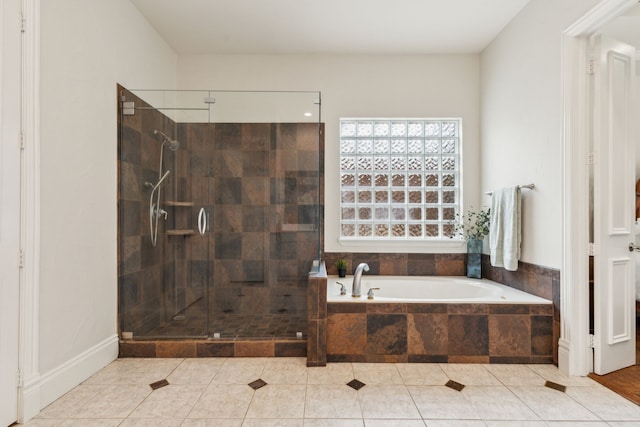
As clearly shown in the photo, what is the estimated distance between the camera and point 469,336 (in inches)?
96.2

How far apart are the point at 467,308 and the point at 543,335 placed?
551mm

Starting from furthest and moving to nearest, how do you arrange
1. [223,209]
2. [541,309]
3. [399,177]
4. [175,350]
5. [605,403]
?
1. [399,177]
2. [223,209]
3. [175,350]
4. [541,309]
5. [605,403]

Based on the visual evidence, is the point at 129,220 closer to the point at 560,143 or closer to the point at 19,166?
the point at 19,166

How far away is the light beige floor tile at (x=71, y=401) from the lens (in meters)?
1.82

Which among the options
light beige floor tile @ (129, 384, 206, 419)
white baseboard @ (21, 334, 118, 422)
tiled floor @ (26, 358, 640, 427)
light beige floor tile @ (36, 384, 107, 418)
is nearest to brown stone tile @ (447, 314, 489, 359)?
tiled floor @ (26, 358, 640, 427)

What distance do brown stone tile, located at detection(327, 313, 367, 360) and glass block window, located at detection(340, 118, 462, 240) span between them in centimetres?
124

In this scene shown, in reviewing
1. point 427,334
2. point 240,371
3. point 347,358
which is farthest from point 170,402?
point 427,334

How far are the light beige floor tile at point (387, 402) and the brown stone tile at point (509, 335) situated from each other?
2.66ft

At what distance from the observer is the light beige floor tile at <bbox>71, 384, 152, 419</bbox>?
5.96 feet

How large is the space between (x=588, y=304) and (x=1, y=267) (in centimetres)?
335

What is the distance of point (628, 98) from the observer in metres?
2.27

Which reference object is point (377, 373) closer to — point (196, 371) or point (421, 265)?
point (196, 371)

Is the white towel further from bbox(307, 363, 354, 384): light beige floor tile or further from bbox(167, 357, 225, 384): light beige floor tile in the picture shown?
bbox(167, 357, 225, 384): light beige floor tile

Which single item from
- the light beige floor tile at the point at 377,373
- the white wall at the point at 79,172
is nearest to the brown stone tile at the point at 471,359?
the light beige floor tile at the point at 377,373
